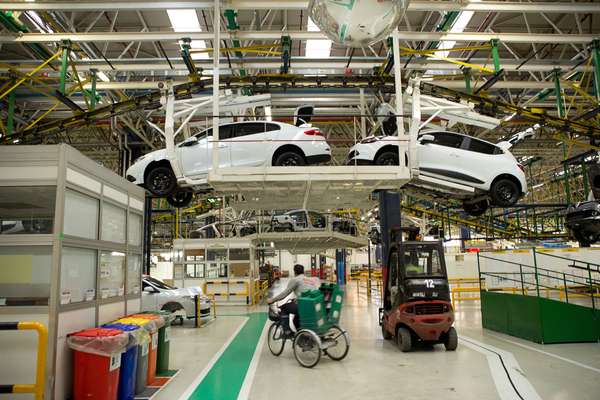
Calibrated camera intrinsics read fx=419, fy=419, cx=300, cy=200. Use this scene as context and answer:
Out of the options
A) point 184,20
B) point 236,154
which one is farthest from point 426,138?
point 184,20

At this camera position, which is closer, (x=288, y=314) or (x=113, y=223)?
(x=113, y=223)

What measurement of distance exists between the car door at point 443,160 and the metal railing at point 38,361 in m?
7.58

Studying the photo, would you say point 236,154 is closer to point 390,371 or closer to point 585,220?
point 390,371

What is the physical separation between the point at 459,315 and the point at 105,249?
11.5 metres

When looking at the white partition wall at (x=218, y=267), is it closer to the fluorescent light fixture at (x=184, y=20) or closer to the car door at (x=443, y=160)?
the fluorescent light fixture at (x=184, y=20)

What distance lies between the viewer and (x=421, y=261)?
28.4 ft

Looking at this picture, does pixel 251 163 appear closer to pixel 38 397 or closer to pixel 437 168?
pixel 437 168

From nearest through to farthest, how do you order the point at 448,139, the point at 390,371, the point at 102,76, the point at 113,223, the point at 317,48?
1. the point at 113,223
2. the point at 390,371
3. the point at 448,139
4. the point at 102,76
5. the point at 317,48

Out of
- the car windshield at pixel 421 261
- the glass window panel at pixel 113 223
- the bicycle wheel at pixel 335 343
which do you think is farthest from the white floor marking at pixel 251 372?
the car windshield at pixel 421 261

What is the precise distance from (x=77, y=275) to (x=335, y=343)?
4.41 meters

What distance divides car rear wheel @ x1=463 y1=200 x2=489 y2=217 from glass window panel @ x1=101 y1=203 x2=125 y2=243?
Result: 807cm

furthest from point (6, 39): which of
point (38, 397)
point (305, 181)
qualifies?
point (38, 397)

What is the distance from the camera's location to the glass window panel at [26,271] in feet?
15.9

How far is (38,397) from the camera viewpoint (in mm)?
4250
